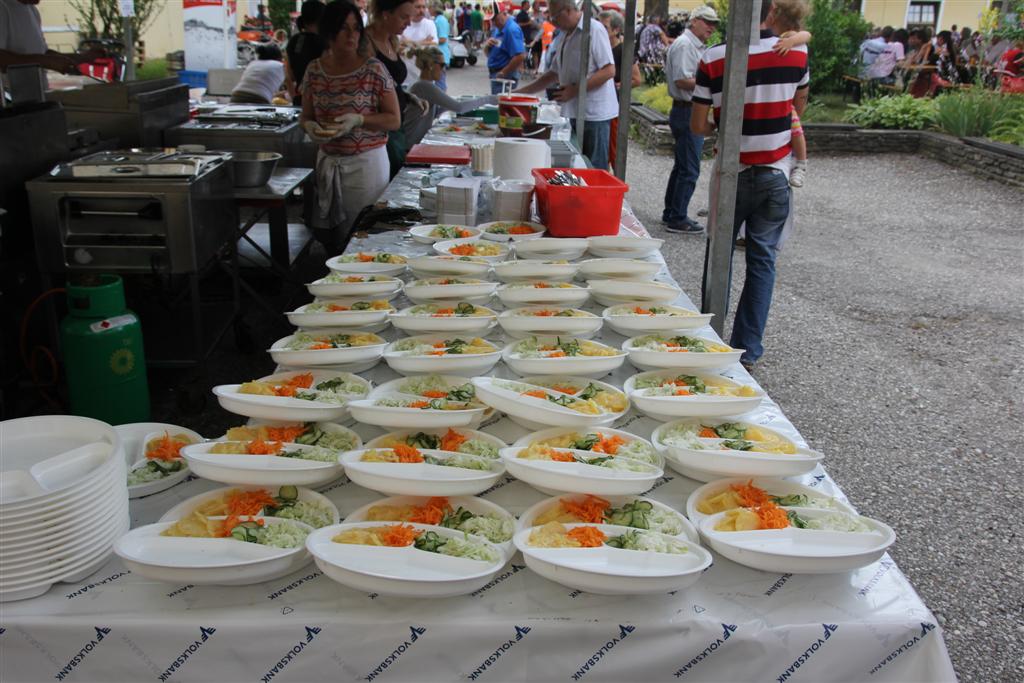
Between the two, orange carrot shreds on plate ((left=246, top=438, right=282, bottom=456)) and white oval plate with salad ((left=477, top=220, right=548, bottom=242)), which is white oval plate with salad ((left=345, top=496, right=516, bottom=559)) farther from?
white oval plate with salad ((left=477, top=220, right=548, bottom=242))

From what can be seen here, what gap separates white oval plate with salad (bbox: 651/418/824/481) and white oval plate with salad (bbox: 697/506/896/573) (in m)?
0.10

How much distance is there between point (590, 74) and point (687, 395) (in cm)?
516

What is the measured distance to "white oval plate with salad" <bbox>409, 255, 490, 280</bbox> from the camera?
270cm

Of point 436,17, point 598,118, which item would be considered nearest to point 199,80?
point 436,17

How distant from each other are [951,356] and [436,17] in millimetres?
12861

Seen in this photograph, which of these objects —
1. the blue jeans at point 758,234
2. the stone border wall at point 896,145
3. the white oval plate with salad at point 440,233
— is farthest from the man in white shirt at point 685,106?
the white oval plate with salad at point 440,233

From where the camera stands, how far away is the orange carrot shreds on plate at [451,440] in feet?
5.46

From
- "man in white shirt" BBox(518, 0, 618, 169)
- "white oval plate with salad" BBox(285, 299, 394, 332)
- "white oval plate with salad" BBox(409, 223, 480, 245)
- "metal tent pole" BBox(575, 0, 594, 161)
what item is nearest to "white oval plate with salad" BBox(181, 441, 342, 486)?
"white oval plate with salad" BBox(285, 299, 394, 332)

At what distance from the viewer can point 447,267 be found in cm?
270

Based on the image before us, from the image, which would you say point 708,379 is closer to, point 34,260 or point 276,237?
point 34,260

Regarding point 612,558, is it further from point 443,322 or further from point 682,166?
point 682,166

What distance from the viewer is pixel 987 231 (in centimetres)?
748

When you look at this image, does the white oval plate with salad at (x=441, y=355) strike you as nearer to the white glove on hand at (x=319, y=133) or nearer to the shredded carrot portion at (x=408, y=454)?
the shredded carrot portion at (x=408, y=454)

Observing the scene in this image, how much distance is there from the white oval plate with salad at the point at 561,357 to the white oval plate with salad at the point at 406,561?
0.64 m
